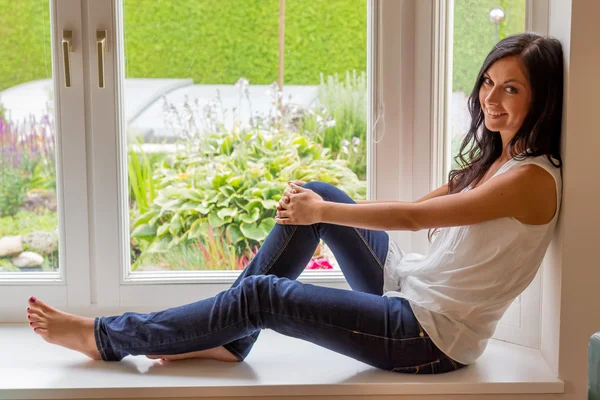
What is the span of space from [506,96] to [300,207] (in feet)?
1.83

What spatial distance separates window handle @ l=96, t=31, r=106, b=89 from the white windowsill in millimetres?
755

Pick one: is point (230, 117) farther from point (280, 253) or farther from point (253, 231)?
point (280, 253)

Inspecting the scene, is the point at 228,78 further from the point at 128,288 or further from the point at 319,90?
the point at 128,288

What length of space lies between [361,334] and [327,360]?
20 centimetres

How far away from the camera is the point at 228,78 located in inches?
81.2

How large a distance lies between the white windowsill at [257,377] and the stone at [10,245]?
1.21 feet

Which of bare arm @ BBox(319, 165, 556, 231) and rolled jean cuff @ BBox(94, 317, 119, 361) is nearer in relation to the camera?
bare arm @ BBox(319, 165, 556, 231)

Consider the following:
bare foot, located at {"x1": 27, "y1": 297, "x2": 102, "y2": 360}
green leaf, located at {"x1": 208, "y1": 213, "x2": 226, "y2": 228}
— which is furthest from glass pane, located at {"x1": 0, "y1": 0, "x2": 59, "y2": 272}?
green leaf, located at {"x1": 208, "y1": 213, "x2": 226, "y2": 228}

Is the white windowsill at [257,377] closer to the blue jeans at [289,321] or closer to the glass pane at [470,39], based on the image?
the blue jeans at [289,321]

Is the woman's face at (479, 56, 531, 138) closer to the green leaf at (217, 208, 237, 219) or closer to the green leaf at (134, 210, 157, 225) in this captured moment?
the green leaf at (217, 208, 237, 219)

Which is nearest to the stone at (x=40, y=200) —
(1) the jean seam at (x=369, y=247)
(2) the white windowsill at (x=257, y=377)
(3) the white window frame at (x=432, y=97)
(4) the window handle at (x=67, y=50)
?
(4) the window handle at (x=67, y=50)

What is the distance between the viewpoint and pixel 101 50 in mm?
1949

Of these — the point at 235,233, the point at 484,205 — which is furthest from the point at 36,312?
the point at 484,205

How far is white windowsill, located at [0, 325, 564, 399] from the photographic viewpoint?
1.62 m
